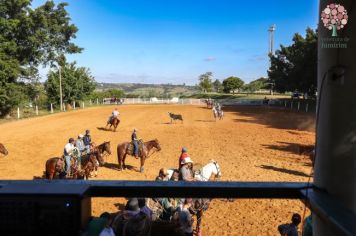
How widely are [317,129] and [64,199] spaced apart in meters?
1.38

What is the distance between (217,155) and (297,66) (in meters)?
33.9

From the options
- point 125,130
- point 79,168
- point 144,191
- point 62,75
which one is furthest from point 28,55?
point 144,191

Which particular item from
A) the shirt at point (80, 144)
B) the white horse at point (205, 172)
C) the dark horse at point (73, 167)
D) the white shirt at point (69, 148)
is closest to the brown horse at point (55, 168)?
the dark horse at point (73, 167)

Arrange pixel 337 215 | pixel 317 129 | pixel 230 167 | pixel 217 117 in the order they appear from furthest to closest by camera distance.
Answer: pixel 217 117 → pixel 230 167 → pixel 317 129 → pixel 337 215

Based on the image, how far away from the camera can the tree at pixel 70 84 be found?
54.8 meters

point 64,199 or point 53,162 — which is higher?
point 64,199

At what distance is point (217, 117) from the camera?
140ft

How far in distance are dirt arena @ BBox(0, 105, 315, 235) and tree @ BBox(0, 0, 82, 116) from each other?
583 cm

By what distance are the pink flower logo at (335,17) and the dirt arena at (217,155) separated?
356 inches

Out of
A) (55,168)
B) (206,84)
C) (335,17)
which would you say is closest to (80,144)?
(55,168)

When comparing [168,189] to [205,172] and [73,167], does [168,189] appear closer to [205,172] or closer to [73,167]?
[205,172]

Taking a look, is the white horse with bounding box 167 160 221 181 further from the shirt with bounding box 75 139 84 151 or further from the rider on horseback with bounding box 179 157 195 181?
the shirt with bounding box 75 139 84 151

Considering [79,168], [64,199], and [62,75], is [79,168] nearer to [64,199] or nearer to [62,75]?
[64,199]

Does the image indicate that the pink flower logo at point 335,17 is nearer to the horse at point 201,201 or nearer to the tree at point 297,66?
the horse at point 201,201
